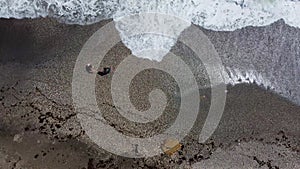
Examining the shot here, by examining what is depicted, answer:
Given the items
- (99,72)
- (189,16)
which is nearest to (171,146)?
(99,72)

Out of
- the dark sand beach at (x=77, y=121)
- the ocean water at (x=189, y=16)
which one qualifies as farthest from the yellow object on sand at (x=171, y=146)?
the ocean water at (x=189, y=16)

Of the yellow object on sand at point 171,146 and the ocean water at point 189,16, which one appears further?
the ocean water at point 189,16

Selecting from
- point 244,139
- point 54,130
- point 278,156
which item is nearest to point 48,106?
point 54,130

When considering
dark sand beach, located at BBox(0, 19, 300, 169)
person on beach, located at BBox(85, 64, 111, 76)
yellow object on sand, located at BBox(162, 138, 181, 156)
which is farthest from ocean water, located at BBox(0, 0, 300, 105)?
yellow object on sand, located at BBox(162, 138, 181, 156)

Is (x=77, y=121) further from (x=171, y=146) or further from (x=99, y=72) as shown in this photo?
(x=171, y=146)

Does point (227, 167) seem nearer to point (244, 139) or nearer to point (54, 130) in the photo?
point (244, 139)

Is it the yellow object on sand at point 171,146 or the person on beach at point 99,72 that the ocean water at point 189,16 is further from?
the yellow object on sand at point 171,146

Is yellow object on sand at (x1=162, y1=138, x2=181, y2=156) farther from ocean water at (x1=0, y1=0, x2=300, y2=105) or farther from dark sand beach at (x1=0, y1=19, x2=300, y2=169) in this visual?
ocean water at (x1=0, y1=0, x2=300, y2=105)
